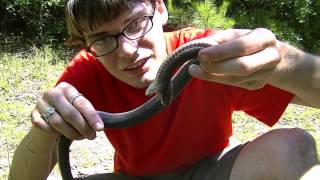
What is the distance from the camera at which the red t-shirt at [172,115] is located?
2.02 meters

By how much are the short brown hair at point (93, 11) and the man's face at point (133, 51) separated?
0.06 feet

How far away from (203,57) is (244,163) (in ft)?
2.05

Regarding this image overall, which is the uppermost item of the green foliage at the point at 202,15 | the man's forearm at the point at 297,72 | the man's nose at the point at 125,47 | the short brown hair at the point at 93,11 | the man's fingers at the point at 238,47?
the short brown hair at the point at 93,11

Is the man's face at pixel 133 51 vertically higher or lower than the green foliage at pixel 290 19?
higher

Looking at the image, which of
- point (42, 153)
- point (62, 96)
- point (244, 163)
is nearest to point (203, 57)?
point (62, 96)

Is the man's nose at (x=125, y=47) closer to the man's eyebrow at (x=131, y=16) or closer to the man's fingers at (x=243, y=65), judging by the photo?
the man's eyebrow at (x=131, y=16)

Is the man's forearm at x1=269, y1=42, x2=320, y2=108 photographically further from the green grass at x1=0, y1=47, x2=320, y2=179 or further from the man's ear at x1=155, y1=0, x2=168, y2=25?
the green grass at x1=0, y1=47, x2=320, y2=179

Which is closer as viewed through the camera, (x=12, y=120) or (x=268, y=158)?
(x=268, y=158)

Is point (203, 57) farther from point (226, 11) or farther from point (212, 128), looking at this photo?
point (226, 11)

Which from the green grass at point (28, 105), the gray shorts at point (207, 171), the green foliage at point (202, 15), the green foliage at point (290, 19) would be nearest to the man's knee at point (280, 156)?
the gray shorts at point (207, 171)

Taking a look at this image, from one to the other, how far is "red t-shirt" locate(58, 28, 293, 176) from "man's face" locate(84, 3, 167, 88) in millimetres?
88

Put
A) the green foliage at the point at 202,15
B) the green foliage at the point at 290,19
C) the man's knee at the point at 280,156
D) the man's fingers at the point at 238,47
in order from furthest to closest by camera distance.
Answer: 1. the green foliage at the point at 290,19
2. the green foliage at the point at 202,15
3. the man's knee at the point at 280,156
4. the man's fingers at the point at 238,47

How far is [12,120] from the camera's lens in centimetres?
362

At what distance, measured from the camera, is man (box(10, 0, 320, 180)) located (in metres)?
1.57
